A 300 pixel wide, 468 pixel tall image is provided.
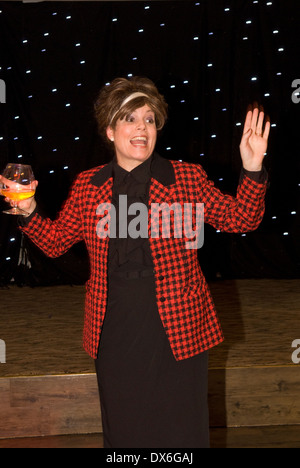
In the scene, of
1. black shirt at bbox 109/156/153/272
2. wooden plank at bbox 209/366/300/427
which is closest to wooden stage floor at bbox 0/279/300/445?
wooden plank at bbox 209/366/300/427

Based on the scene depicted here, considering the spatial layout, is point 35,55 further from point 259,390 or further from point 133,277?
point 133,277

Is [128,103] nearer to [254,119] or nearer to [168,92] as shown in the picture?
[254,119]

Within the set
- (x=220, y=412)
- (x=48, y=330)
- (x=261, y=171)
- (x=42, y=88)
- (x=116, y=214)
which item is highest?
(x=42, y=88)

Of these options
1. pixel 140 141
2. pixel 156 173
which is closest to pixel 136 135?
pixel 140 141

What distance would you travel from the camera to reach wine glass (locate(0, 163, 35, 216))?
1.88 m

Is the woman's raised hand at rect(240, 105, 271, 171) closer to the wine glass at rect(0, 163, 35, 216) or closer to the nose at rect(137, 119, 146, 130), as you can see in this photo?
the nose at rect(137, 119, 146, 130)

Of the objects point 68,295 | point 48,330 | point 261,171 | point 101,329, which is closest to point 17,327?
point 48,330

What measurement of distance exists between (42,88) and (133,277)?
12.7ft

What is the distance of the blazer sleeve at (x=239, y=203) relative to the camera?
1.79 meters

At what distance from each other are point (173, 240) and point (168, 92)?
149 inches

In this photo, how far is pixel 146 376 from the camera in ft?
6.12

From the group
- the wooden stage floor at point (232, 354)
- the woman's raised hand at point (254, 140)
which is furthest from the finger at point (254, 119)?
the wooden stage floor at point (232, 354)

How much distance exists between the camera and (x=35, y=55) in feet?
17.4

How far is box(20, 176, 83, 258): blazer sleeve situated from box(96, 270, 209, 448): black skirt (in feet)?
0.89
